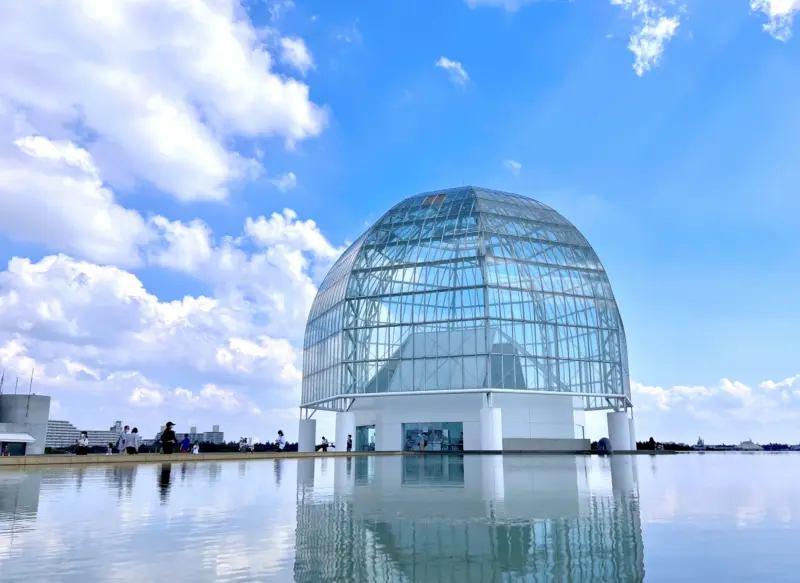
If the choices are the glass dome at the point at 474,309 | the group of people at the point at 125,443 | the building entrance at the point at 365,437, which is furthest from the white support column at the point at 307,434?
the group of people at the point at 125,443

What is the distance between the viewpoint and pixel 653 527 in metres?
8.23

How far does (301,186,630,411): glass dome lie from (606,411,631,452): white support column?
1659 millimetres

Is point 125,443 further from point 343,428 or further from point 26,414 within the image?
point 26,414

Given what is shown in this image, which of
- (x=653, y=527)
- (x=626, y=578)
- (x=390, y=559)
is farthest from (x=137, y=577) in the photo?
(x=653, y=527)

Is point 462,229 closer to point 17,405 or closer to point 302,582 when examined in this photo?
point 17,405

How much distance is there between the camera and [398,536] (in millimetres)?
7406

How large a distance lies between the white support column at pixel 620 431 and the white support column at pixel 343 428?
2469cm

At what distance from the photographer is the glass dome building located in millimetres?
54469

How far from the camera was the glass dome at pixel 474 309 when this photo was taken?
2149 inches

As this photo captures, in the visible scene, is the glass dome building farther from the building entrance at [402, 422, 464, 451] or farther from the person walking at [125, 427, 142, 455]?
the person walking at [125, 427, 142, 455]

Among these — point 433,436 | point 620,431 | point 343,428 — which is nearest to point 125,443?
point 343,428

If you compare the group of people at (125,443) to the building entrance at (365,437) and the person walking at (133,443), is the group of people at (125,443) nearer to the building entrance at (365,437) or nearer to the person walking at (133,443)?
the person walking at (133,443)

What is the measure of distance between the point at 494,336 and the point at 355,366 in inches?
538

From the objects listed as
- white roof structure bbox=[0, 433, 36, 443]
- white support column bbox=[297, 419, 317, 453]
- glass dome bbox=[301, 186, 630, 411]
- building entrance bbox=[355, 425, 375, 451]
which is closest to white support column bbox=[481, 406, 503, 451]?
glass dome bbox=[301, 186, 630, 411]
